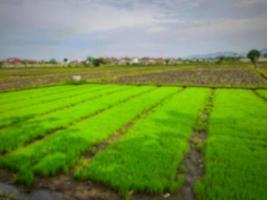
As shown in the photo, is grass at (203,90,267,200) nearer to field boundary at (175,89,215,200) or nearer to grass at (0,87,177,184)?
field boundary at (175,89,215,200)

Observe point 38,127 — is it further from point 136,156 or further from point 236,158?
point 236,158

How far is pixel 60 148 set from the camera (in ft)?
21.6

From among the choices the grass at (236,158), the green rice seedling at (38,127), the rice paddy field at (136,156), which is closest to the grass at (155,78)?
the green rice seedling at (38,127)

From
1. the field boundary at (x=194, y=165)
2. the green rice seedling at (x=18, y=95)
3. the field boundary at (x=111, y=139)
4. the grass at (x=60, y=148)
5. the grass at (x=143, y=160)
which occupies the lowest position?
the field boundary at (x=194, y=165)

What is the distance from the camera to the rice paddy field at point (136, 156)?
457cm

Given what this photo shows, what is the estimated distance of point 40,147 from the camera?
6688 millimetres

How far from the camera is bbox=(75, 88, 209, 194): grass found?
15.4 ft

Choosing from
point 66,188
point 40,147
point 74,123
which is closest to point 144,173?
point 66,188

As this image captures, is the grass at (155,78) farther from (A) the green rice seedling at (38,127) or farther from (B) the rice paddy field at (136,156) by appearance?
(B) the rice paddy field at (136,156)

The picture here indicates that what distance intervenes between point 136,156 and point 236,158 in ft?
8.99

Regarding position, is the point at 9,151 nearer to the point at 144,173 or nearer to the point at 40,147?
the point at 40,147

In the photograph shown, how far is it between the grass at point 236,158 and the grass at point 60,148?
362 centimetres

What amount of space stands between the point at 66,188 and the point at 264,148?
19.0ft

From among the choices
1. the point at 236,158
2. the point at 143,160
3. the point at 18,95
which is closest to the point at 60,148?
the point at 143,160
